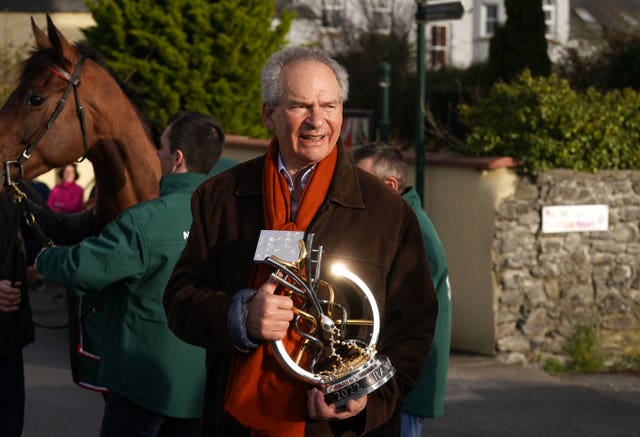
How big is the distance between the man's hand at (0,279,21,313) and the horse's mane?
3.08ft

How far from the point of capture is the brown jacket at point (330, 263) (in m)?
3.03

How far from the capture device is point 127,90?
219 inches

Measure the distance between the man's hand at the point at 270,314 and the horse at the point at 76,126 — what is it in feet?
8.28

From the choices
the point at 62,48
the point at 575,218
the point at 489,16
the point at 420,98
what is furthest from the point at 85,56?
the point at 489,16

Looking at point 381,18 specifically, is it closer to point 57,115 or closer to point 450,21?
point 450,21

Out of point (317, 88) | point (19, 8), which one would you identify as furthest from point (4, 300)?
point (19, 8)

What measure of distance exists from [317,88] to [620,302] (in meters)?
7.78

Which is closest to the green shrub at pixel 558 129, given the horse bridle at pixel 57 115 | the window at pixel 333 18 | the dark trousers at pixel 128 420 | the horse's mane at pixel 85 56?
the horse's mane at pixel 85 56

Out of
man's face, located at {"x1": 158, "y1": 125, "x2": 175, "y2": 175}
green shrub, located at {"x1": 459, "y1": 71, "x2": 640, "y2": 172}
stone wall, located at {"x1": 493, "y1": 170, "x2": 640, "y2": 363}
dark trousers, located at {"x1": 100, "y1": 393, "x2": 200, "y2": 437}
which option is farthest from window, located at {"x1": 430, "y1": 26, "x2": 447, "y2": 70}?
dark trousers, located at {"x1": 100, "y1": 393, "x2": 200, "y2": 437}

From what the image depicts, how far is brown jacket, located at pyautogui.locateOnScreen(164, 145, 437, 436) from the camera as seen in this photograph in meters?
3.03

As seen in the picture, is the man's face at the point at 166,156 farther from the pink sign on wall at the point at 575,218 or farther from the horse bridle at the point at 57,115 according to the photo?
the pink sign on wall at the point at 575,218

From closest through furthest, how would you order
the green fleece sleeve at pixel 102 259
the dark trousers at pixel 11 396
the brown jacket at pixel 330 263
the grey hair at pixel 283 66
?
1. the brown jacket at pixel 330 263
2. the grey hair at pixel 283 66
3. the green fleece sleeve at pixel 102 259
4. the dark trousers at pixel 11 396

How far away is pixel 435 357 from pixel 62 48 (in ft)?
7.29

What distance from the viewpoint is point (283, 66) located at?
313cm
